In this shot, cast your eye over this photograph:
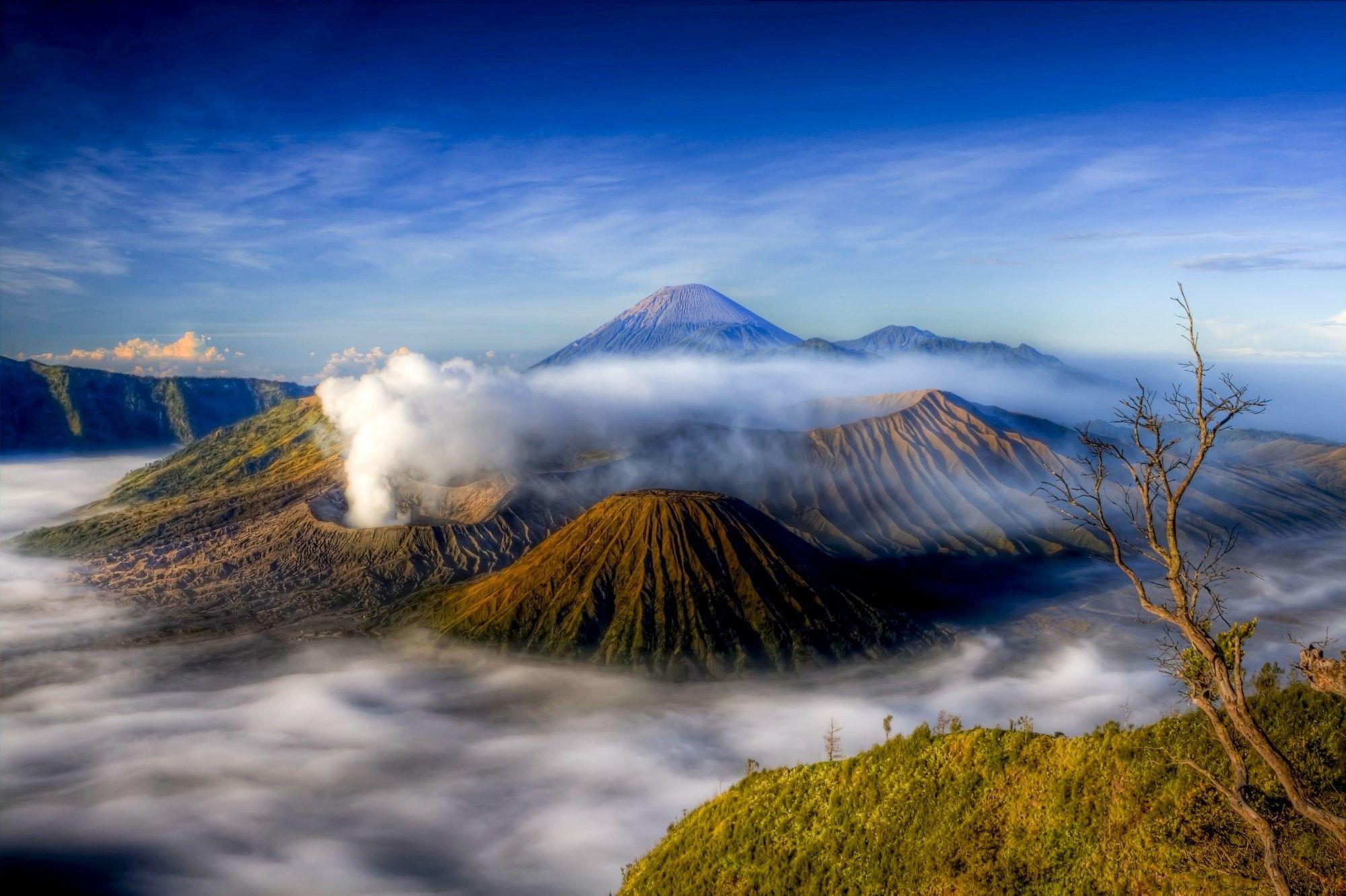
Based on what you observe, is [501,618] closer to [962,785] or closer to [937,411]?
[962,785]

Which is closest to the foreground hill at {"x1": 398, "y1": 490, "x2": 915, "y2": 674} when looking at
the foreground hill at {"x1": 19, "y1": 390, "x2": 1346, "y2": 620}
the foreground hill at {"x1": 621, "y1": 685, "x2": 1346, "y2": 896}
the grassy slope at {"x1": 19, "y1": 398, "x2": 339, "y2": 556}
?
the foreground hill at {"x1": 19, "y1": 390, "x2": 1346, "y2": 620}

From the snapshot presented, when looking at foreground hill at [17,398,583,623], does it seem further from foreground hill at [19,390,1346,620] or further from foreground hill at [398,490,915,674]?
foreground hill at [398,490,915,674]

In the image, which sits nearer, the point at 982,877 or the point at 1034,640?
the point at 982,877

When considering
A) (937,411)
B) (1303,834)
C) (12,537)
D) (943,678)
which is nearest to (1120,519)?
(937,411)

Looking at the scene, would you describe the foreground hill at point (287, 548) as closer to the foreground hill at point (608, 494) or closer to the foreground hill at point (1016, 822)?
the foreground hill at point (608, 494)

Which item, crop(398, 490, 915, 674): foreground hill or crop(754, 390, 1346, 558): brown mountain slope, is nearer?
crop(398, 490, 915, 674): foreground hill

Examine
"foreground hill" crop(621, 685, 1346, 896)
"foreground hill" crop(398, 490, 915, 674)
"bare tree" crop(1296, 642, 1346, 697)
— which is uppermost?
"bare tree" crop(1296, 642, 1346, 697)
